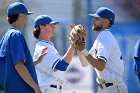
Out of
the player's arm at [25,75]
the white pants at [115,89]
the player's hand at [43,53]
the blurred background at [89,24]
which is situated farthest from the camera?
the blurred background at [89,24]

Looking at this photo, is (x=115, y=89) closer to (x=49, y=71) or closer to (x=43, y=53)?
(x=49, y=71)

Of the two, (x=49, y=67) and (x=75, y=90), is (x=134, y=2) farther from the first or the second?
(x=49, y=67)

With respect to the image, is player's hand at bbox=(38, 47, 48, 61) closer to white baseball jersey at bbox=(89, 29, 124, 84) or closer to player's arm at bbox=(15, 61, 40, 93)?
white baseball jersey at bbox=(89, 29, 124, 84)

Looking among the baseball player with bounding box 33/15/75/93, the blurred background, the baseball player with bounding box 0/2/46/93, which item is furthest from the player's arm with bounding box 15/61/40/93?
the blurred background

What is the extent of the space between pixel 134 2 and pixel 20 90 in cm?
267

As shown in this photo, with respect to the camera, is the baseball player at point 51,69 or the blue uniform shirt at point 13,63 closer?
the blue uniform shirt at point 13,63

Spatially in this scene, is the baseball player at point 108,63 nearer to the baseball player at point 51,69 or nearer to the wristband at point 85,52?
the wristband at point 85,52

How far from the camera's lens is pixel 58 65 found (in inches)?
179

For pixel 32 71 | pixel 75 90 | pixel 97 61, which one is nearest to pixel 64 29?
pixel 75 90

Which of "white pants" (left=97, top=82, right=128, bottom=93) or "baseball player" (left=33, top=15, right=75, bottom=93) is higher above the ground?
"baseball player" (left=33, top=15, right=75, bottom=93)

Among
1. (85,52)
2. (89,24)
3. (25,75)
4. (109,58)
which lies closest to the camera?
(25,75)

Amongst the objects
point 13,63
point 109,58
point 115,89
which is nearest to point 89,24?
point 109,58

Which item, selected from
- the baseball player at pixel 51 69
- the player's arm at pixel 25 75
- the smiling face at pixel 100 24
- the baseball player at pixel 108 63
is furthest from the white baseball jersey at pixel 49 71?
the player's arm at pixel 25 75

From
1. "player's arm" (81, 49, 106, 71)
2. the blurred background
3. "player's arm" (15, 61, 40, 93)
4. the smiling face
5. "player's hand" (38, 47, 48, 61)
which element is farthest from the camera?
the blurred background
